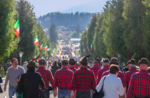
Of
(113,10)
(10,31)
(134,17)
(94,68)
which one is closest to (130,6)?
(134,17)

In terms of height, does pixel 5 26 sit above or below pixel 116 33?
above

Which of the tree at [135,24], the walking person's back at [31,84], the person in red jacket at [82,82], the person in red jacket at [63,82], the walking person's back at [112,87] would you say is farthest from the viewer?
the tree at [135,24]

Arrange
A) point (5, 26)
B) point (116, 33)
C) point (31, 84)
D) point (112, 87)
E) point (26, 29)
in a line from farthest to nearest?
1. point (26, 29)
2. point (116, 33)
3. point (5, 26)
4. point (31, 84)
5. point (112, 87)

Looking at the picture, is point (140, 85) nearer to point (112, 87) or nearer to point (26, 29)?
point (112, 87)

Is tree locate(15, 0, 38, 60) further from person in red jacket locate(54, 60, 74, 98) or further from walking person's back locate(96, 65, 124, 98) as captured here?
walking person's back locate(96, 65, 124, 98)

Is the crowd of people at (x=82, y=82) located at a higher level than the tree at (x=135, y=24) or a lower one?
lower

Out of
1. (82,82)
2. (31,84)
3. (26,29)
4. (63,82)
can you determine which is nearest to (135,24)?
(26,29)

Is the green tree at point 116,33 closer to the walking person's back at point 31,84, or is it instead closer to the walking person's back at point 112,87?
the walking person's back at point 112,87

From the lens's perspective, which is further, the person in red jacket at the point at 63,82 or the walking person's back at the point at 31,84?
the person in red jacket at the point at 63,82

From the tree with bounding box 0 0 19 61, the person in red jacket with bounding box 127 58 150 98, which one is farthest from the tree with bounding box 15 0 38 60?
the person in red jacket with bounding box 127 58 150 98

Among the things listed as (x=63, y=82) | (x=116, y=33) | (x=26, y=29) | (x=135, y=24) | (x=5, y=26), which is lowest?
(x=63, y=82)

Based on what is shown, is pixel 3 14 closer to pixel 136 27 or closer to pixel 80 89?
pixel 136 27

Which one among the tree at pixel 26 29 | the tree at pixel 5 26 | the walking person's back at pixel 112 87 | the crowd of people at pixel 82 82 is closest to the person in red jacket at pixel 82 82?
the crowd of people at pixel 82 82

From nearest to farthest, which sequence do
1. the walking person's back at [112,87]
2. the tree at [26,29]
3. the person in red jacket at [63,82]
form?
the walking person's back at [112,87]
the person in red jacket at [63,82]
the tree at [26,29]
